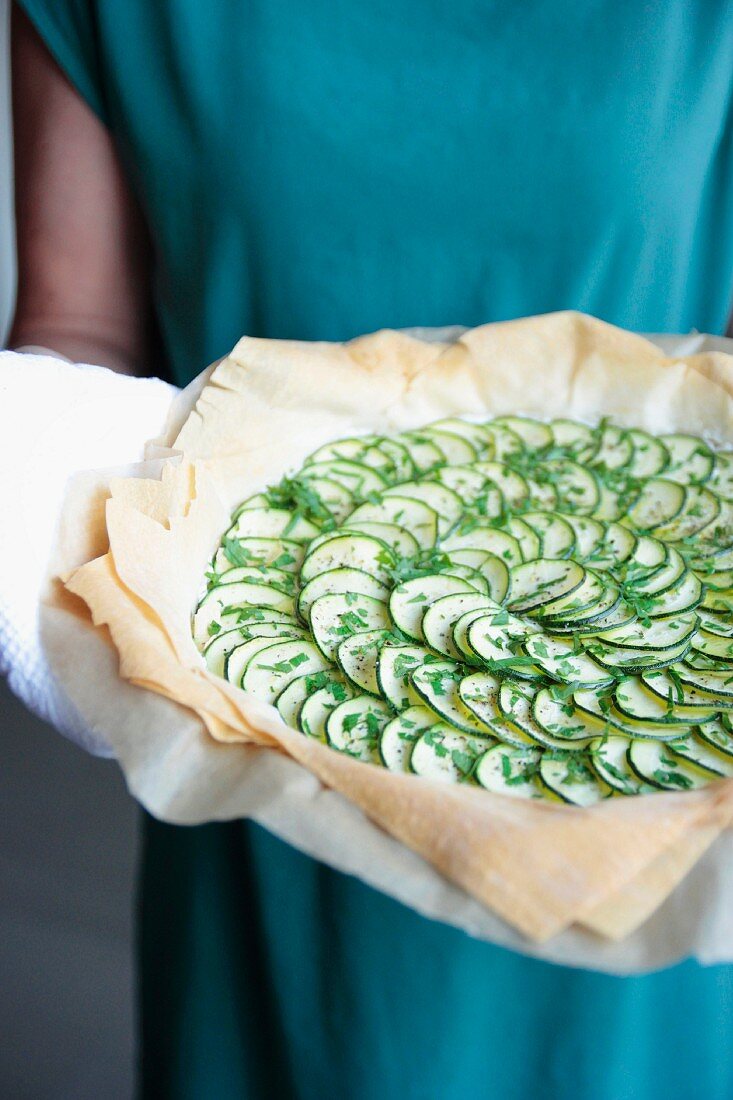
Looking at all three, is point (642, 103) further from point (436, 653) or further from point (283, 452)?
point (436, 653)

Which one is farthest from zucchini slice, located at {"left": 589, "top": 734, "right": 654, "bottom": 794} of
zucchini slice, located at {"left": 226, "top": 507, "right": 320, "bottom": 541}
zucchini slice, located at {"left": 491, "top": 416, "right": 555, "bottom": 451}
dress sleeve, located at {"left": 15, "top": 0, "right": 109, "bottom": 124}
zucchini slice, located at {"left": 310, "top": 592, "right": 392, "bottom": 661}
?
dress sleeve, located at {"left": 15, "top": 0, "right": 109, "bottom": 124}

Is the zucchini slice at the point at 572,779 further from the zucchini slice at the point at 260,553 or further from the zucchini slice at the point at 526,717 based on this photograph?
the zucchini slice at the point at 260,553

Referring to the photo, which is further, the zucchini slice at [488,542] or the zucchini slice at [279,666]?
the zucchini slice at [488,542]

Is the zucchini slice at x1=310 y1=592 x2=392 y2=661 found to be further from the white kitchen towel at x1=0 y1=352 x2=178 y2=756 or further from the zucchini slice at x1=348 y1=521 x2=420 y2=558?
the white kitchen towel at x1=0 y1=352 x2=178 y2=756

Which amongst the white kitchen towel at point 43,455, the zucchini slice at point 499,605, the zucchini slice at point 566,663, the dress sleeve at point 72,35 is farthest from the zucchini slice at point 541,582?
the dress sleeve at point 72,35

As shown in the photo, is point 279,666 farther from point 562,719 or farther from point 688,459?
point 688,459

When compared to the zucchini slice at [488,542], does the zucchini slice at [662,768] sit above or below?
above

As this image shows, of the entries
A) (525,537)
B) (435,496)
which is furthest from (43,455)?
(525,537)
